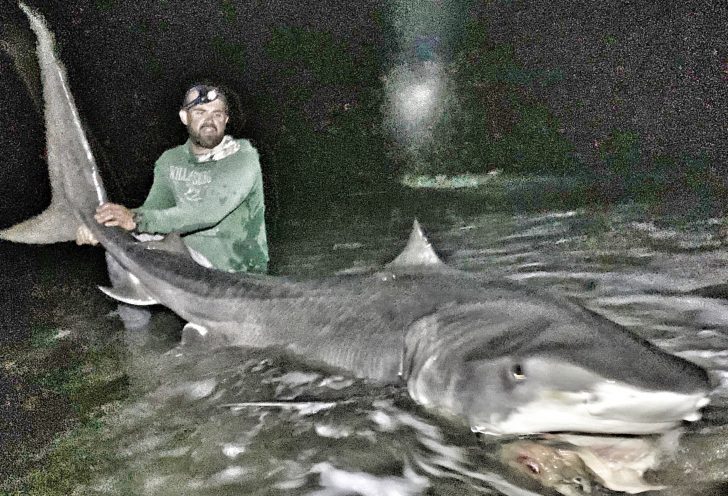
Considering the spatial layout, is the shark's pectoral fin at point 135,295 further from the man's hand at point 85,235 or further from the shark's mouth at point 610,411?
the shark's mouth at point 610,411

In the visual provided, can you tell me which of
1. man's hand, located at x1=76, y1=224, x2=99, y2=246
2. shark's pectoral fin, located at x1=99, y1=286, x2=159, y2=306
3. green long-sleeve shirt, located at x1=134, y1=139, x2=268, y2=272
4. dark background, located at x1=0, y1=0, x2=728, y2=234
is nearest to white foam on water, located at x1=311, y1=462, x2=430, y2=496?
shark's pectoral fin, located at x1=99, y1=286, x2=159, y2=306

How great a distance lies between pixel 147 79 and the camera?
889 centimetres

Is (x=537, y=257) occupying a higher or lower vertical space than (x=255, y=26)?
lower

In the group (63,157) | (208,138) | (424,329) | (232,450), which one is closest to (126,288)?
(63,157)

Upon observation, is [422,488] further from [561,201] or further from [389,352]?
[561,201]

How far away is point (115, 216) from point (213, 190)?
0.49 metres

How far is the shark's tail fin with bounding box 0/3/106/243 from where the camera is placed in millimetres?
2863

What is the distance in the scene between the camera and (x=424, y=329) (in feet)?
5.95

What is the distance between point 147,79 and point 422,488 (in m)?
8.76

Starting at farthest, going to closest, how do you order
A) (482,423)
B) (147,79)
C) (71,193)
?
1. (147,79)
2. (71,193)
3. (482,423)

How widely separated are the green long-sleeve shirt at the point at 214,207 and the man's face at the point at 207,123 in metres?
0.12

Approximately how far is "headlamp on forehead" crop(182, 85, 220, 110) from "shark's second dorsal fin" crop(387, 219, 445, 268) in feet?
5.75

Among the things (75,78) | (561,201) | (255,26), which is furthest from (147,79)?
(561,201)

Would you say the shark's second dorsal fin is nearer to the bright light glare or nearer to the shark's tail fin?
the shark's tail fin
